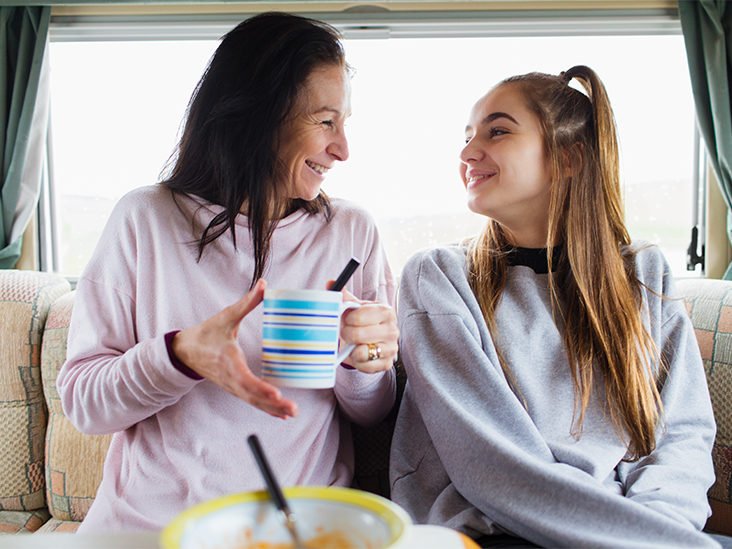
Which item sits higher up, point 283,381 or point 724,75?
point 724,75

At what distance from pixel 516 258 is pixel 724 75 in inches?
46.1

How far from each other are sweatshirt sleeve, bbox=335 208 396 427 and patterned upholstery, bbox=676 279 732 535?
31.6 inches

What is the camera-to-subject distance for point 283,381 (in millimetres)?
926

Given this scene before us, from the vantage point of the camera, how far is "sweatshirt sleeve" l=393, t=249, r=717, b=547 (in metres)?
1.21

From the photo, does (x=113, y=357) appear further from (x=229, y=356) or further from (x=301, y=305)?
(x=301, y=305)

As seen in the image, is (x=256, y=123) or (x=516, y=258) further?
(x=516, y=258)

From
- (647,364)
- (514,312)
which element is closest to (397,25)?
(514,312)

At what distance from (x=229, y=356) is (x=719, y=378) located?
127cm

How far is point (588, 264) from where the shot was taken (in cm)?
160

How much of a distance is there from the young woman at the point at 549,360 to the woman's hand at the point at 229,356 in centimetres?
52

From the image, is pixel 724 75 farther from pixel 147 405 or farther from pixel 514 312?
pixel 147 405

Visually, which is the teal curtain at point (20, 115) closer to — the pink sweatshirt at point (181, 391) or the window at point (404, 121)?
the window at point (404, 121)

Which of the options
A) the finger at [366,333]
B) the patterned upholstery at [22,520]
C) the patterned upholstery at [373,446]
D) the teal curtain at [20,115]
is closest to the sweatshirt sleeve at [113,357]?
the finger at [366,333]

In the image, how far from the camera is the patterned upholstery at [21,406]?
186 centimetres
